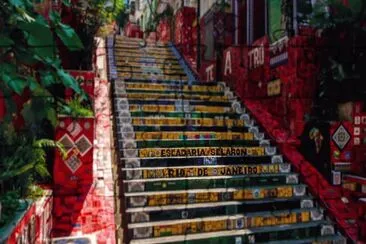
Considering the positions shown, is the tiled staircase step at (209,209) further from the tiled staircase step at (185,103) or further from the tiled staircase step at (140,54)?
the tiled staircase step at (140,54)

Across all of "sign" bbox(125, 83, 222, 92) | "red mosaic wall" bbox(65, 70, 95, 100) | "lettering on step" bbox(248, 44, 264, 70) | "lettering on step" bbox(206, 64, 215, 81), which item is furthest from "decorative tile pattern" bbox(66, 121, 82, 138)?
"lettering on step" bbox(206, 64, 215, 81)

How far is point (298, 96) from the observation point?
3.56 m

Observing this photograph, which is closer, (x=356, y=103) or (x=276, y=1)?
(x=356, y=103)

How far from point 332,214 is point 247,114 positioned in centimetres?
161

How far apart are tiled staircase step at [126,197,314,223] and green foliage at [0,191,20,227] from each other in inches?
35.7

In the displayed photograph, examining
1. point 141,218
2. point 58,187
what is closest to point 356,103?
point 141,218

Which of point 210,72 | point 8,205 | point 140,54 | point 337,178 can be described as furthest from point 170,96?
point 8,205

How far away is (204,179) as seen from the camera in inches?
118

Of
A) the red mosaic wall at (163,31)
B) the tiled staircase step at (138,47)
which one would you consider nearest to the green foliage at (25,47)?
the tiled staircase step at (138,47)

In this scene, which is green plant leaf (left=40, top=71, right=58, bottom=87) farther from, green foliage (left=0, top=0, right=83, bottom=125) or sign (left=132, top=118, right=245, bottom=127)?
sign (left=132, top=118, right=245, bottom=127)

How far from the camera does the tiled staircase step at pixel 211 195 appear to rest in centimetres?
272

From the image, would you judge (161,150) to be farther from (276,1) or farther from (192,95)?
(276,1)

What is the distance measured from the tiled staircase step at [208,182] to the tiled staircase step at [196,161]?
0.22 m

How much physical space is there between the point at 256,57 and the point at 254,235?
258 centimetres
